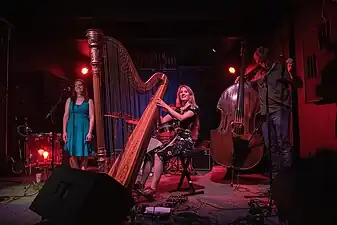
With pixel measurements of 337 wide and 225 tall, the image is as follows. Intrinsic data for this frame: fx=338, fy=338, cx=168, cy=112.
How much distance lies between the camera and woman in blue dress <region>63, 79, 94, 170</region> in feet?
15.0

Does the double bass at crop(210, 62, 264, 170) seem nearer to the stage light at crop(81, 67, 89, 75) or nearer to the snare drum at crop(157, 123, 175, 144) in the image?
the snare drum at crop(157, 123, 175, 144)

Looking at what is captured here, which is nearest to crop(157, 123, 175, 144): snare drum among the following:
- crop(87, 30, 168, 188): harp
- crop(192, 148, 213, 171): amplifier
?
crop(87, 30, 168, 188): harp

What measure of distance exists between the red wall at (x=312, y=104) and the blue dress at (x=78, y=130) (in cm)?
321

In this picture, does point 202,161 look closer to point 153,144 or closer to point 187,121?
point 187,121

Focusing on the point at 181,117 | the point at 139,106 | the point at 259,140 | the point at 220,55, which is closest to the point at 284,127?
the point at 259,140

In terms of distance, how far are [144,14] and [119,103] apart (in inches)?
128

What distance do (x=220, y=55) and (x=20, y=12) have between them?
4536 millimetres

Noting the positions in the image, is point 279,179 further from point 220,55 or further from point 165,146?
point 220,55

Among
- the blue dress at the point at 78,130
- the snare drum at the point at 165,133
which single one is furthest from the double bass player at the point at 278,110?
the blue dress at the point at 78,130

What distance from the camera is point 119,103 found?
3.26 metres

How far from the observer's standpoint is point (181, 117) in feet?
13.9

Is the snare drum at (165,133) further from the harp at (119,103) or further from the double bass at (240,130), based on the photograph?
the double bass at (240,130)

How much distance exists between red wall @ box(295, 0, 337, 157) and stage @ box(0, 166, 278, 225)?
996 millimetres

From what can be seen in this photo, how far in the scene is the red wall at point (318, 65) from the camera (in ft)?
14.4
